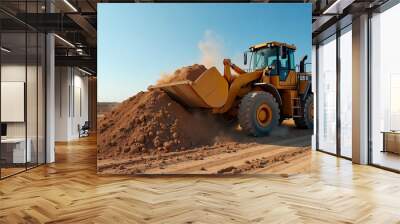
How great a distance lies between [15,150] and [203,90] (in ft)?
11.7

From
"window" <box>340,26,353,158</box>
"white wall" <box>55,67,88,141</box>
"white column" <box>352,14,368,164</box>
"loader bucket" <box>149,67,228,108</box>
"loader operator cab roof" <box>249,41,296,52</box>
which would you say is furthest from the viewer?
"white wall" <box>55,67,88,141</box>

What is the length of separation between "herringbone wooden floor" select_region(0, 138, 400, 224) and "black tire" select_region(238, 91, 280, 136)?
2.59 feet

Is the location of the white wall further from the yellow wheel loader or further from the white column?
the white column

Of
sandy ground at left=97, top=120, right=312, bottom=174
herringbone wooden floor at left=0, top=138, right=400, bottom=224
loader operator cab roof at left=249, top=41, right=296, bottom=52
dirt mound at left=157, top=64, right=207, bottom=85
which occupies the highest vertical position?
loader operator cab roof at left=249, top=41, right=296, bottom=52

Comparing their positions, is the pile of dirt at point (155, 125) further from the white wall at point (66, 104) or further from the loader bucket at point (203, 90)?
the white wall at point (66, 104)

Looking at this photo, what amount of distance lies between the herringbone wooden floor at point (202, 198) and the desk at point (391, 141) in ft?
1.78

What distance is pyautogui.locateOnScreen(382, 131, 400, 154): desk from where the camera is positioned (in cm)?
675

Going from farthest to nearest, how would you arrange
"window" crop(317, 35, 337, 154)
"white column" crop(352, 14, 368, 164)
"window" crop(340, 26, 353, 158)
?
1. "window" crop(317, 35, 337, 154)
2. "window" crop(340, 26, 353, 158)
3. "white column" crop(352, 14, 368, 164)

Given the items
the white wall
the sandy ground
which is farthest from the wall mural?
the white wall

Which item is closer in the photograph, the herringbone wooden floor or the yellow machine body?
the herringbone wooden floor

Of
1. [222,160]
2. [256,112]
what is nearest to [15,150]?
[222,160]

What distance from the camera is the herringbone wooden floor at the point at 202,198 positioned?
3.99 meters

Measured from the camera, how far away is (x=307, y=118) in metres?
6.60

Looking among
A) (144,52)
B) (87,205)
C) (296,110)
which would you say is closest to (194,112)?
(144,52)
